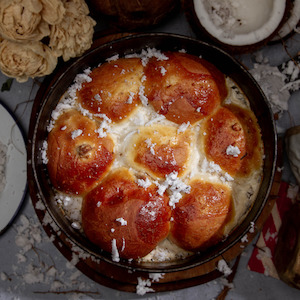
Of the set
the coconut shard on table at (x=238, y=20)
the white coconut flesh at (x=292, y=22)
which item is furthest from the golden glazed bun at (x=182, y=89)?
the white coconut flesh at (x=292, y=22)

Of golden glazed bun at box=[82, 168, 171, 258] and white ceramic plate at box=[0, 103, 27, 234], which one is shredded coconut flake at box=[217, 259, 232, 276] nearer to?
golden glazed bun at box=[82, 168, 171, 258]

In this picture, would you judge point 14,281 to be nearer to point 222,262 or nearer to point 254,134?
point 222,262

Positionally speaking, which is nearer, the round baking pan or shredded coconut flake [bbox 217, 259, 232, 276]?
the round baking pan

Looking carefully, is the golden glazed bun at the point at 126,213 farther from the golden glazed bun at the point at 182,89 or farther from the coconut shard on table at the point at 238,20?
the coconut shard on table at the point at 238,20

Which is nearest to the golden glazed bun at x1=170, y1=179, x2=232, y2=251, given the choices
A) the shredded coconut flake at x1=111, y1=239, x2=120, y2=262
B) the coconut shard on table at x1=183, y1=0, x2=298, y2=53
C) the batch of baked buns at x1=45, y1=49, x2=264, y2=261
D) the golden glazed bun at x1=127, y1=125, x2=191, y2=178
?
the batch of baked buns at x1=45, y1=49, x2=264, y2=261

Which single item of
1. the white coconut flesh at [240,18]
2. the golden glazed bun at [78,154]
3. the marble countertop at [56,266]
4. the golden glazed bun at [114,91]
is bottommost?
the marble countertop at [56,266]
